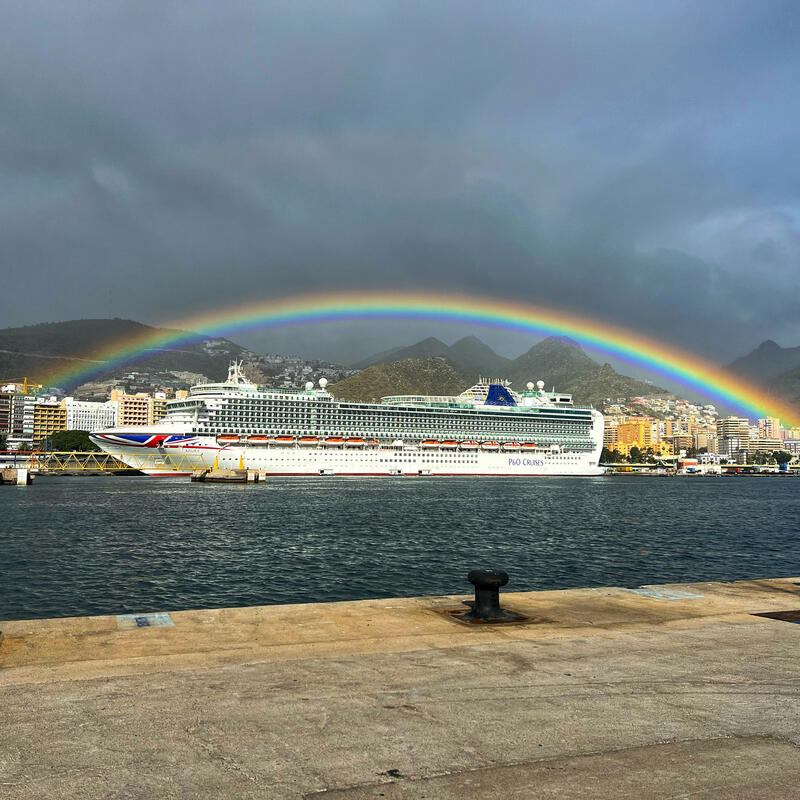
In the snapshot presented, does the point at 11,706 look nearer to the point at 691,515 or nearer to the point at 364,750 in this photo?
the point at 364,750

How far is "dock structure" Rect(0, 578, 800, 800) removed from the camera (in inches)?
193

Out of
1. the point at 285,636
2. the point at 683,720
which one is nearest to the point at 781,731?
the point at 683,720

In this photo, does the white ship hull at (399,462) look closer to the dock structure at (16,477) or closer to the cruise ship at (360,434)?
the cruise ship at (360,434)

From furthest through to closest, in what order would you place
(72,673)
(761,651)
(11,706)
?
(761,651), (72,673), (11,706)

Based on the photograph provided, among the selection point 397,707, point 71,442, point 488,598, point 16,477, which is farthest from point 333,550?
point 71,442

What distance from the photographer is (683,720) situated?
20.3 ft

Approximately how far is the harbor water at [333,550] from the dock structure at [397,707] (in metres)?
10.5

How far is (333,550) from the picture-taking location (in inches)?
1195

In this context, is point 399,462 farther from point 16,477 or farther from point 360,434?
point 16,477

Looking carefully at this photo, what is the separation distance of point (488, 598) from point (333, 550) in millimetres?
20427

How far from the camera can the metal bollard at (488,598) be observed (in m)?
10.5

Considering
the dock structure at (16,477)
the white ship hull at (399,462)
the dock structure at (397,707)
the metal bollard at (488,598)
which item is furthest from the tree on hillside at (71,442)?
the dock structure at (397,707)

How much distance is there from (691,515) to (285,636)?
54977 millimetres

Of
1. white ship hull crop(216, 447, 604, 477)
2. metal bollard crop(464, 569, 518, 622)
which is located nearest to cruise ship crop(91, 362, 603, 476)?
white ship hull crop(216, 447, 604, 477)
